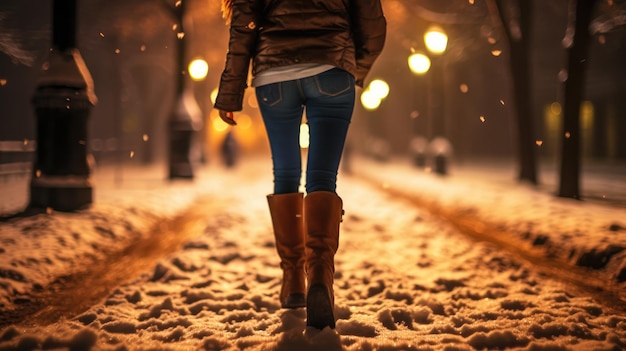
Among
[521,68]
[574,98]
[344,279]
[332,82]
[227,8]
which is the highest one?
[521,68]

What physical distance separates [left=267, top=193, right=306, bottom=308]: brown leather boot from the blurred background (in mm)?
6690

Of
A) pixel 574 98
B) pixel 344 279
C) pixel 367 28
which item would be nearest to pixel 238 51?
pixel 367 28

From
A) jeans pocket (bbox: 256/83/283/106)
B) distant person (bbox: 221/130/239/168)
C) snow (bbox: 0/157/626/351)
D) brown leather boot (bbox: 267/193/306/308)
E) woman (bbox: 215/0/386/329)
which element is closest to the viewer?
snow (bbox: 0/157/626/351)

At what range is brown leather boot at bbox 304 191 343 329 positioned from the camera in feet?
7.80

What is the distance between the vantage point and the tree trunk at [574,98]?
740 centimetres

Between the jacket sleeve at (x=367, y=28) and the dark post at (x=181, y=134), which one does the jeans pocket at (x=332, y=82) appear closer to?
the jacket sleeve at (x=367, y=28)

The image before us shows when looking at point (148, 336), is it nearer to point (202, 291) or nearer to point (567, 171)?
point (202, 291)

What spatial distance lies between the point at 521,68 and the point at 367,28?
919cm

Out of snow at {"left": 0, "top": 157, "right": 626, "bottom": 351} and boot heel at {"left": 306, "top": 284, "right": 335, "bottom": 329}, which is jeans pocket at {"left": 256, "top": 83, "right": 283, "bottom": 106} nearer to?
boot heel at {"left": 306, "top": 284, "right": 335, "bottom": 329}

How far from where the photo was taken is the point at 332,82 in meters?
2.56

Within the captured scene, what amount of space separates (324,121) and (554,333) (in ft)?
5.09

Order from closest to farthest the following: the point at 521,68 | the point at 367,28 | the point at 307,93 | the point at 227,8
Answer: the point at 307,93, the point at 367,28, the point at 227,8, the point at 521,68

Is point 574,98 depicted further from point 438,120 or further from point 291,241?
point 438,120

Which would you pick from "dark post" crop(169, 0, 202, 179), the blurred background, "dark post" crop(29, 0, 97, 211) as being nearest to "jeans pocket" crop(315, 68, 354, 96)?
"dark post" crop(29, 0, 97, 211)
